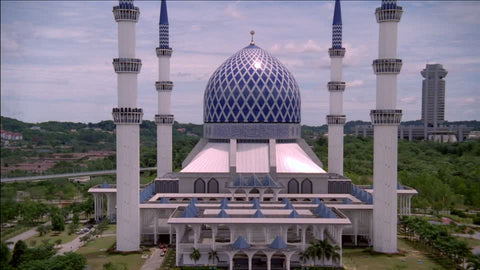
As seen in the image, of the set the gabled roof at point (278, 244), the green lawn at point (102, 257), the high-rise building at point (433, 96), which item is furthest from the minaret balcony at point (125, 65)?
the high-rise building at point (433, 96)

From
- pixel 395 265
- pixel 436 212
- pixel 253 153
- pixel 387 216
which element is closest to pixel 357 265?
pixel 395 265

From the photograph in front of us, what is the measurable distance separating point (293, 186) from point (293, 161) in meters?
1.85

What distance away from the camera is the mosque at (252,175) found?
22.9 metres

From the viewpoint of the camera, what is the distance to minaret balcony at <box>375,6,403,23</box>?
24950 millimetres

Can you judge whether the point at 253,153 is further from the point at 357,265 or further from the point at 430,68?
the point at 430,68

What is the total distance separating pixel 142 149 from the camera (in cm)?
7594

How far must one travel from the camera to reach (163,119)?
36.0 m

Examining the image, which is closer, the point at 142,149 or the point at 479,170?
the point at 479,170

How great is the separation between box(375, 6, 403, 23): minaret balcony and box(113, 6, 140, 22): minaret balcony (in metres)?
11.9

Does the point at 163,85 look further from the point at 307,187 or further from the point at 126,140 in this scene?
the point at 307,187

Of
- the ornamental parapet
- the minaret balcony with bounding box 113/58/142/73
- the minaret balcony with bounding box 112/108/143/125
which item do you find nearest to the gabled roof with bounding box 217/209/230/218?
the minaret balcony with bounding box 112/108/143/125

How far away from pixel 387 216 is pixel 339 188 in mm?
7243

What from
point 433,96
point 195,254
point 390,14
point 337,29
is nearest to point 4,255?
point 195,254

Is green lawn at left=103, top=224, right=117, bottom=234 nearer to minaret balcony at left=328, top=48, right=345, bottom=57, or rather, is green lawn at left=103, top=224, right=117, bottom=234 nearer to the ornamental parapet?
the ornamental parapet
